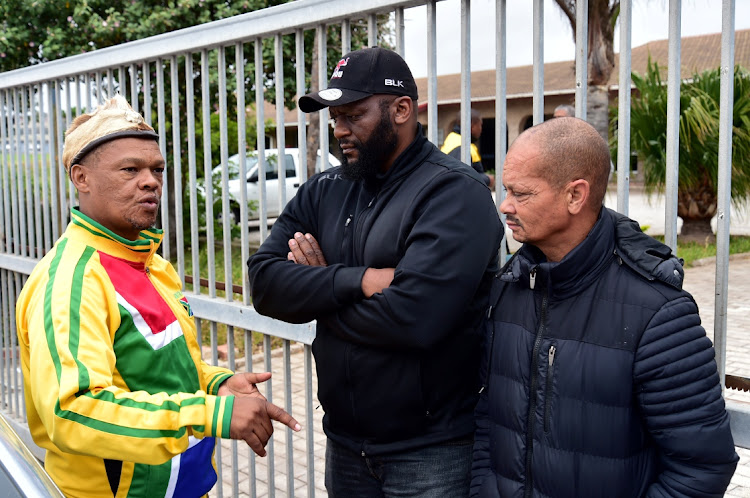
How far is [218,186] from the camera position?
1104 centimetres

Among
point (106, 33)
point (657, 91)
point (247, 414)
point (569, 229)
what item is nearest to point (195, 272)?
point (247, 414)

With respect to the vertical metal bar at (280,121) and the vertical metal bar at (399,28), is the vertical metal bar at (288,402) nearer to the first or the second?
the vertical metal bar at (280,121)

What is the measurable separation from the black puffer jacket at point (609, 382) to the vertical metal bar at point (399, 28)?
1.22m

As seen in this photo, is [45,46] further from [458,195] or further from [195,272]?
[458,195]

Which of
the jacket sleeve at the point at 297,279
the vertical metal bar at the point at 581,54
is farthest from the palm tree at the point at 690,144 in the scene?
the jacket sleeve at the point at 297,279

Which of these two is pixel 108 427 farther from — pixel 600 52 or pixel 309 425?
pixel 600 52

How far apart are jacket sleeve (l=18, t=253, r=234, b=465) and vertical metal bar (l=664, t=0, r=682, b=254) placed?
1.47 meters

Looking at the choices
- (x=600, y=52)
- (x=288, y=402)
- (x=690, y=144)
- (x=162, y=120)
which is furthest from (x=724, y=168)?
(x=690, y=144)

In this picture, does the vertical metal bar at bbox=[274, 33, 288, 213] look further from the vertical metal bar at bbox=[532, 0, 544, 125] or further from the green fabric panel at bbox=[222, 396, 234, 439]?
the green fabric panel at bbox=[222, 396, 234, 439]

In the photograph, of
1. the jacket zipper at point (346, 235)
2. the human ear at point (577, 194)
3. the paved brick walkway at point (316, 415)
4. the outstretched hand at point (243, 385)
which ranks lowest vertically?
the paved brick walkway at point (316, 415)

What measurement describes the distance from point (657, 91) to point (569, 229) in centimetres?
1233

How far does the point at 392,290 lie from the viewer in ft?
7.58

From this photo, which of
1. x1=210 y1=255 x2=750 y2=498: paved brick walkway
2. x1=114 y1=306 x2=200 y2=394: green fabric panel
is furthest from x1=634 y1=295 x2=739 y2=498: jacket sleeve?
x1=210 y1=255 x2=750 y2=498: paved brick walkway

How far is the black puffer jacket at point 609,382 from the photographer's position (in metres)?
1.86
